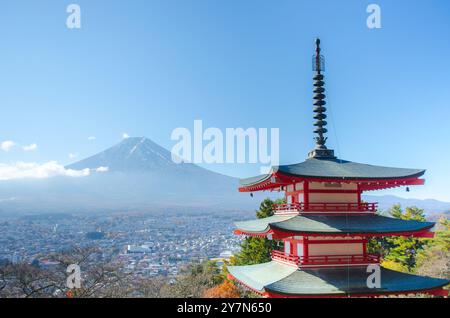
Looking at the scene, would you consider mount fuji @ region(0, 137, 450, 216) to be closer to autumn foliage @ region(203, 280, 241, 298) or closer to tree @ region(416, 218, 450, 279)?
tree @ region(416, 218, 450, 279)

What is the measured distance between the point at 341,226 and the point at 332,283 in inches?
73.8

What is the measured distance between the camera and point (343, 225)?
13508 mm

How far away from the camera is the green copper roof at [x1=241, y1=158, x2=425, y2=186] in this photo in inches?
533

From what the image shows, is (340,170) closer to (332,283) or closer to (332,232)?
(332,232)

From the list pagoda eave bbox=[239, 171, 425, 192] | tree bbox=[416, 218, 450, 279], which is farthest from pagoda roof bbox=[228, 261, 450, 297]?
tree bbox=[416, 218, 450, 279]

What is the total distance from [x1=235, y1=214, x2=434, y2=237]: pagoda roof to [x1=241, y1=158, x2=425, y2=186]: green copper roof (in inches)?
59.0

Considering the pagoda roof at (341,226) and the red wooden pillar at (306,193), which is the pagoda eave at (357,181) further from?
the pagoda roof at (341,226)

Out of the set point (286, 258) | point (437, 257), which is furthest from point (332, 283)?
A: point (437, 257)

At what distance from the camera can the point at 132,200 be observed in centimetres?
15862

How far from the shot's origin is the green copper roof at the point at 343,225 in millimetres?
12992

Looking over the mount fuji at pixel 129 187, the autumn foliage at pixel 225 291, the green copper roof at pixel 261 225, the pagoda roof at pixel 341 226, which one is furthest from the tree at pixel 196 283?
the mount fuji at pixel 129 187

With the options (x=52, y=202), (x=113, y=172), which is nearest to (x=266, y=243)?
(x=52, y=202)

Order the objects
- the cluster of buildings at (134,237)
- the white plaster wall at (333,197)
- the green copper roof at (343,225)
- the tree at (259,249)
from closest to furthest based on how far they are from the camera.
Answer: the green copper roof at (343,225) < the white plaster wall at (333,197) < the tree at (259,249) < the cluster of buildings at (134,237)
